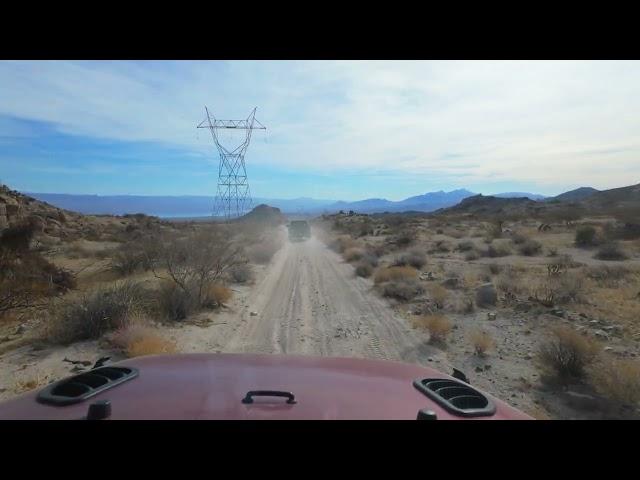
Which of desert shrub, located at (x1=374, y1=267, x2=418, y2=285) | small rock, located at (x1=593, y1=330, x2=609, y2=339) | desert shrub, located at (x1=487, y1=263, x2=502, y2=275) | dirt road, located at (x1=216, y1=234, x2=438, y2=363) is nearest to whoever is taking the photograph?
dirt road, located at (x1=216, y1=234, x2=438, y2=363)

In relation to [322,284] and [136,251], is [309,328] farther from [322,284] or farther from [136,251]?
[136,251]

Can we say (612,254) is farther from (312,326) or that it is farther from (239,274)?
(312,326)

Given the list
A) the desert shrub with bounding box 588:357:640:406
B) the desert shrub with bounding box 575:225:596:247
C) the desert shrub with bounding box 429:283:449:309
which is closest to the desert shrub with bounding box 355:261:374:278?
the desert shrub with bounding box 429:283:449:309

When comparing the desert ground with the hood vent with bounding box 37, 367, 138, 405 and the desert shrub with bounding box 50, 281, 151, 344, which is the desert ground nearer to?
the desert shrub with bounding box 50, 281, 151, 344

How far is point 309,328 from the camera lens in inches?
434

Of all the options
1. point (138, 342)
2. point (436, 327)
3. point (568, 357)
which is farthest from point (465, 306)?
point (138, 342)

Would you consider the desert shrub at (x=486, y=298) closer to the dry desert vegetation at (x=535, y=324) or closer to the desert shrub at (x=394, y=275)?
the dry desert vegetation at (x=535, y=324)

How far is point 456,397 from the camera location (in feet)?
8.79

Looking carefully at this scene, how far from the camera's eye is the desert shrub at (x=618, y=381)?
22.1 feet

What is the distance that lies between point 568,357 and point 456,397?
20.8 feet

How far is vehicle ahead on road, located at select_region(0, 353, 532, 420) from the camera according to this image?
225cm

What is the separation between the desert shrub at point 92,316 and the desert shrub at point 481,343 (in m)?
6.99

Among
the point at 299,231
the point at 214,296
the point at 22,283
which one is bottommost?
the point at 214,296
